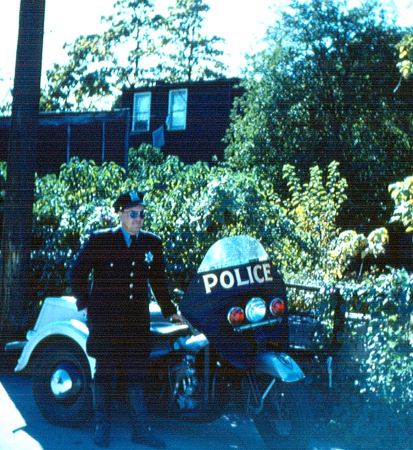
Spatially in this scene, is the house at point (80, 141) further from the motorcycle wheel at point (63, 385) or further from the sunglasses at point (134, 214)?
the sunglasses at point (134, 214)

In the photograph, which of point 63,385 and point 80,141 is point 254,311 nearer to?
point 63,385

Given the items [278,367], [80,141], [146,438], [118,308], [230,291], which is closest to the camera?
[278,367]


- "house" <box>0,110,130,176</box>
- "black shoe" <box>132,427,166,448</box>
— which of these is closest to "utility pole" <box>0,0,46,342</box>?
"black shoe" <box>132,427,166,448</box>

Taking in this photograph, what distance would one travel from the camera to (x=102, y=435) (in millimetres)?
5176

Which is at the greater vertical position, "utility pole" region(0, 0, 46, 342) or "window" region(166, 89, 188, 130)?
"window" region(166, 89, 188, 130)

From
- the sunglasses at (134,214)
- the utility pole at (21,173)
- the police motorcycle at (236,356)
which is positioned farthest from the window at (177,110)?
the police motorcycle at (236,356)

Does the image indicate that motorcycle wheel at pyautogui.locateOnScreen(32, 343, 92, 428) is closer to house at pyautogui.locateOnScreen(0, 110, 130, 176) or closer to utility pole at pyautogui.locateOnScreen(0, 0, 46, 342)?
utility pole at pyautogui.locateOnScreen(0, 0, 46, 342)

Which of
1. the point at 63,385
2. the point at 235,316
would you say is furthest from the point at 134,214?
the point at 63,385

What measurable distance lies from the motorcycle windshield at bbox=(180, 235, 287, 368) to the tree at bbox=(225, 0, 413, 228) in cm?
1837

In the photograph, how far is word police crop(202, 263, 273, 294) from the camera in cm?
477

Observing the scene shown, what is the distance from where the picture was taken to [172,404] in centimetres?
508

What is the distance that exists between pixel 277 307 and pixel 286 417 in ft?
2.39

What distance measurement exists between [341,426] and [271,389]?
101 centimetres

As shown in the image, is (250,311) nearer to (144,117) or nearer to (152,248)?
(152,248)
